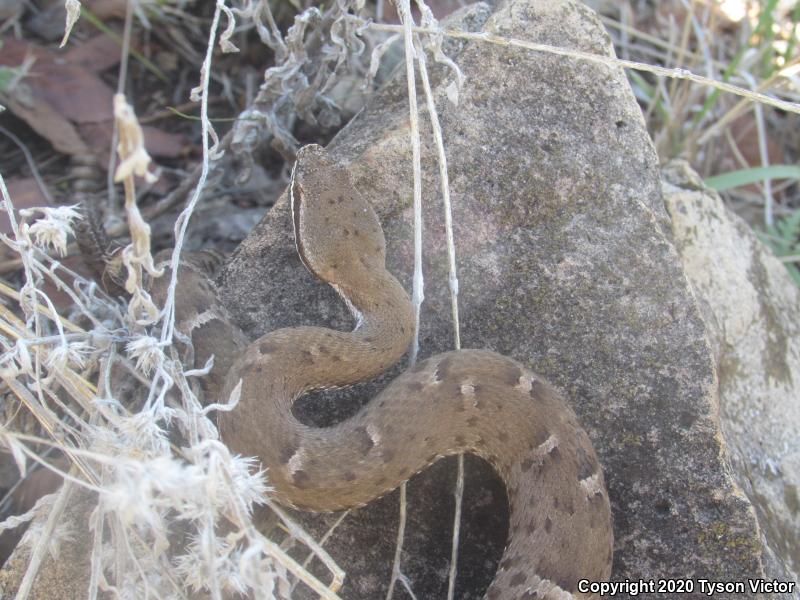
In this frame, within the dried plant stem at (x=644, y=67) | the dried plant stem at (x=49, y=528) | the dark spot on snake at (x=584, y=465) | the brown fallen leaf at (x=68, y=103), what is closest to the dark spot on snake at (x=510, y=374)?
the dark spot on snake at (x=584, y=465)

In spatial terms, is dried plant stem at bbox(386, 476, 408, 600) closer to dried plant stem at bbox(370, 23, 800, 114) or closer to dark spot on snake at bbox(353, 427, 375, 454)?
dark spot on snake at bbox(353, 427, 375, 454)

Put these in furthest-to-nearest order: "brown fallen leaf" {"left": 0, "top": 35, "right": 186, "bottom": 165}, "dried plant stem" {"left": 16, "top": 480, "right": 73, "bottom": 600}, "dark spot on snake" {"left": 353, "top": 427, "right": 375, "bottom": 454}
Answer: "brown fallen leaf" {"left": 0, "top": 35, "right": 186, "bottom": 165} → "dark spot on snake" {"left": 353, "top": 427, "right": 375, "bottom": 454} → "dried plant stem" {"left": 16, "top": 480, "right": 73, "bottom": 600}

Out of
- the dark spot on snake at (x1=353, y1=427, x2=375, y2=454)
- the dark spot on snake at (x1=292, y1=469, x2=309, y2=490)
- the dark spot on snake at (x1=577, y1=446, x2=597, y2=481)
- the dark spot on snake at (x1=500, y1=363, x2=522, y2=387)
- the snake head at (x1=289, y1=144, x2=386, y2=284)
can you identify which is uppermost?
the snake head at (x1=289, y1=144, x2=386, y2=284)

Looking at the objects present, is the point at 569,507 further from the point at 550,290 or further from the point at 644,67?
the point at 644,67

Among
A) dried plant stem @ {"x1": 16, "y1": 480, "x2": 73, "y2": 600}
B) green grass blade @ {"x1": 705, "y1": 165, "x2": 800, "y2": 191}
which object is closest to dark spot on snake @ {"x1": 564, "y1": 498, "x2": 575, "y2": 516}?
dried plant stem @ {"x1": 16, "y1": 480, "x2": 73, "y2": 600}

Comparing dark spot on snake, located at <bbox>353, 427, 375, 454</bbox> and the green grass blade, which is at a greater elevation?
the green grass blade

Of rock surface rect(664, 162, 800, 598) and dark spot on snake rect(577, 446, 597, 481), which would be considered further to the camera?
rock surface rect(664, 162, 800, 598)

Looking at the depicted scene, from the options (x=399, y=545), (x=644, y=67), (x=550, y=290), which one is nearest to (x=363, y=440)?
(x=399, y=545)

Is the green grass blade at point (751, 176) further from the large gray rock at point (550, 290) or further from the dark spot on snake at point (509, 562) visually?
the dark spot on snake at point (509, 562)
